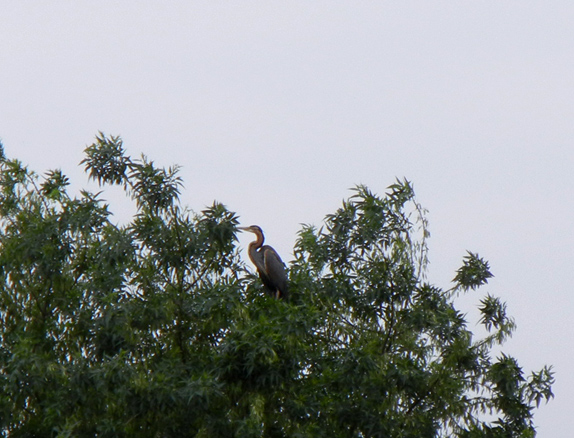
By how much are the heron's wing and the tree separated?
0.18 m

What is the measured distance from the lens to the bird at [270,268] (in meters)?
10.8

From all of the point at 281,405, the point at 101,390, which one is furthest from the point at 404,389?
the point at 101,390

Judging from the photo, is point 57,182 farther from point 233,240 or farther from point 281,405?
point 281,405

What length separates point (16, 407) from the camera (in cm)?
960

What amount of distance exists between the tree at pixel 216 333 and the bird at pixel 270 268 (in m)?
0.21

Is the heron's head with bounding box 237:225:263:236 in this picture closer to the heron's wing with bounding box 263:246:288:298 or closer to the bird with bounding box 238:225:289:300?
the bird with bounding box 238:225:289:300

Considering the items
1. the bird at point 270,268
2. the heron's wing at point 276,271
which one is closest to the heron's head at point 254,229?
the bird at point 270,268

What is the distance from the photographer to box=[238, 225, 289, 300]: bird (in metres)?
10.8

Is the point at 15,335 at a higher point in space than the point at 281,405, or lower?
higher

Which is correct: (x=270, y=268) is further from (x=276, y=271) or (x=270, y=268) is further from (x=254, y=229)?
(x=254, y=229)

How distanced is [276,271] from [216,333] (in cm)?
175

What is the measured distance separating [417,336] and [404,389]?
0.81 metres

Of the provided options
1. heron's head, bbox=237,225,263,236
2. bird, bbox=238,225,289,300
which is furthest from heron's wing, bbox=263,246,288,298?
heron's head, bbox=237,225,263,236

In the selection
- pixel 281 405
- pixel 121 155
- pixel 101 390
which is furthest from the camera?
pixel 121 155
